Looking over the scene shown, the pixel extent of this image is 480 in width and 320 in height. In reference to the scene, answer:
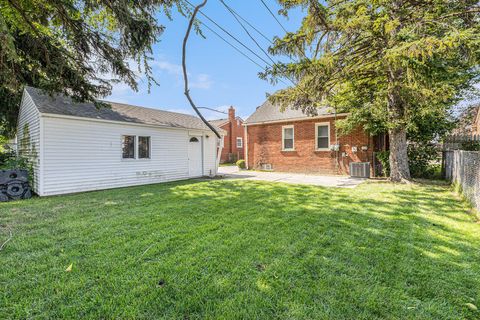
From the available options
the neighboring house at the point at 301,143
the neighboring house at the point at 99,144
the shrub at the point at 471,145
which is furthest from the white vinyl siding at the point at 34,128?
the shrub at the point at 471,145

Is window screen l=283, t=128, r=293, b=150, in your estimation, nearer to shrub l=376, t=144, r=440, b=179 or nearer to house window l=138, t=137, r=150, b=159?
shrub l=376, t=144, r=440, b=179

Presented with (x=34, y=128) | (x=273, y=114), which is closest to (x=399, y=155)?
(x=273, y=114)

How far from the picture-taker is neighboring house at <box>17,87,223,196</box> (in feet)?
24.8

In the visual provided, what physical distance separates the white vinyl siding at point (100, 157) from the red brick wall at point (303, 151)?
19.3ft

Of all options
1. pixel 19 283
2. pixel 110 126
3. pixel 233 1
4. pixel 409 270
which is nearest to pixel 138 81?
pixel 110 126

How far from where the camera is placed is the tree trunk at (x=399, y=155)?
8648mm

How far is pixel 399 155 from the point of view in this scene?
28.6ft

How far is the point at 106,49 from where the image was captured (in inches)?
218

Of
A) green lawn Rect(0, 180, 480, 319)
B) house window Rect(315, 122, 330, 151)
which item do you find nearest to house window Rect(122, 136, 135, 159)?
green lawn Rect(0, 180, 480, 319)

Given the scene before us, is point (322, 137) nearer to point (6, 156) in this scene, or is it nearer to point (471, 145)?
point (471, 145)

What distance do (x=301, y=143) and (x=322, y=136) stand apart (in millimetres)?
1274

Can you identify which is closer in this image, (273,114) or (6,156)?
(6,156)

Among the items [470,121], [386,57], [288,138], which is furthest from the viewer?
[470,121]

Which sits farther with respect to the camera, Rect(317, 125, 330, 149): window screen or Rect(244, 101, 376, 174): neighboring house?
Rect(317, 125, 330, 149): window screen
